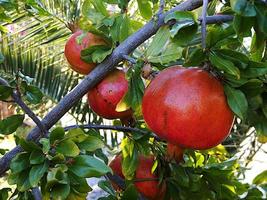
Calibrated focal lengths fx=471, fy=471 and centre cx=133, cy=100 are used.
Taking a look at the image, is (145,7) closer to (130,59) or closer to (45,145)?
(130,59)

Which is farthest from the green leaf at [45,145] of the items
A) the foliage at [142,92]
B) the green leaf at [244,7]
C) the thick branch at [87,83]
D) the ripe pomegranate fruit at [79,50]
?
the green leaf at [244,7]

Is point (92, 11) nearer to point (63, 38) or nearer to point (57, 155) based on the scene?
point (57, 155)

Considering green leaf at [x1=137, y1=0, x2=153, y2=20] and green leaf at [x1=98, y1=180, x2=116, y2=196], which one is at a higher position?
green leaf at [x1=137, y1=0, x2=153, y2=20]

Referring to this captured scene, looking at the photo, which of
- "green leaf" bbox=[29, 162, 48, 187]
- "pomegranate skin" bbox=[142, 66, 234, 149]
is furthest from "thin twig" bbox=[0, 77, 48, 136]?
"pomegranate skin" bbox=[142, 66, 234, 149]

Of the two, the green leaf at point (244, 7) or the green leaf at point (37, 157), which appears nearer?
the green leaf at point (244, 7)

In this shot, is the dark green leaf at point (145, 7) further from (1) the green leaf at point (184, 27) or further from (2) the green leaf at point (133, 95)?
(1) the green leaf at point (184, 27)

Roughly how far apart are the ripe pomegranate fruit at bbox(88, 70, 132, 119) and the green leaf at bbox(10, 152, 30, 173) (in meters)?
0.19

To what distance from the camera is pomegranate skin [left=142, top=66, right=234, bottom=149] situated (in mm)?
587

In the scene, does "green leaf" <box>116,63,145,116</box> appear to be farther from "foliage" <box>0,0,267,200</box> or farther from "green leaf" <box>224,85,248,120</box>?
"green leaf" <box>224,85,248,120</box>

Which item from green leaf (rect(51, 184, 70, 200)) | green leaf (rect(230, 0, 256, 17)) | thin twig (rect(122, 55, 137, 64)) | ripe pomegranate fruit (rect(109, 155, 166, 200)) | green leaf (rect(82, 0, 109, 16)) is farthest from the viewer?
ripe pomegranate fruit (rect(109, 155, 166, 200))

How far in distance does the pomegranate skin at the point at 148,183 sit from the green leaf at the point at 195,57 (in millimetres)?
394

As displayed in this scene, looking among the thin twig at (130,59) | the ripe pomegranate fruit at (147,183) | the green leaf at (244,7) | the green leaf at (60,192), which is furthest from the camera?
the ripe pomegranate fruit at (147,183)

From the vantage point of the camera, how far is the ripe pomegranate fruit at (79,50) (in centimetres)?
82

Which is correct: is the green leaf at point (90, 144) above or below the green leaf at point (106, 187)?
above
